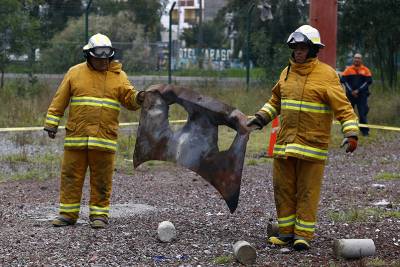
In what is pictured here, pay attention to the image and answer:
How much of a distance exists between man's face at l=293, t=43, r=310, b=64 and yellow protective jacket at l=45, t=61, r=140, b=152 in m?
1.75

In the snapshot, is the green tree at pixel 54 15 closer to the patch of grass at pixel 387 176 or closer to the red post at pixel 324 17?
the red post at pixel 324 17

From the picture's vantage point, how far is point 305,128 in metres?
7.58

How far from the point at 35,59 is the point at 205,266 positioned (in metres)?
17.2

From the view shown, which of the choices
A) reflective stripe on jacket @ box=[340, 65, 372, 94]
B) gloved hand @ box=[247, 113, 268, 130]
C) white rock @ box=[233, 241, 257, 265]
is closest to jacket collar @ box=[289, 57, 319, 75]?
gloved hand @ box=[247, 113, 268, 130]

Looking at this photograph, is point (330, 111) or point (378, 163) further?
point (378, 163)

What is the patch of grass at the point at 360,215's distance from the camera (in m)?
8.84

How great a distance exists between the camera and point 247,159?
557 inches

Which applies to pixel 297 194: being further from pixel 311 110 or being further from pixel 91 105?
pixel 91 105

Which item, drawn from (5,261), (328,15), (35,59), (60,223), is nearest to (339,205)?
(60,223)

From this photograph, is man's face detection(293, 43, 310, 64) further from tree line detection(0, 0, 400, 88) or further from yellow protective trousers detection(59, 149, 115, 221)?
tree line detection(0, 0, 400, 88)

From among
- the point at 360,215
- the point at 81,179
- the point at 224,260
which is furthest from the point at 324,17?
the point at 224,260

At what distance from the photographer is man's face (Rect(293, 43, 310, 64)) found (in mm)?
7613

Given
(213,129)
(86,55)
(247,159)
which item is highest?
→ (86,55)

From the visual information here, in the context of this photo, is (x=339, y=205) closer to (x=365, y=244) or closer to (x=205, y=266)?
(x=365, y=244)
